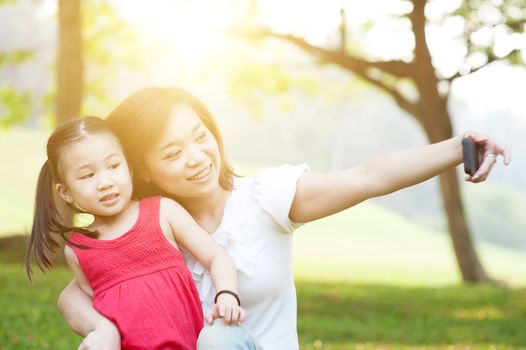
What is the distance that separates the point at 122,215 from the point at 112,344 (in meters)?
0.47

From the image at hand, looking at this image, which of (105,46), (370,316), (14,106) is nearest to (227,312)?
(370,316)

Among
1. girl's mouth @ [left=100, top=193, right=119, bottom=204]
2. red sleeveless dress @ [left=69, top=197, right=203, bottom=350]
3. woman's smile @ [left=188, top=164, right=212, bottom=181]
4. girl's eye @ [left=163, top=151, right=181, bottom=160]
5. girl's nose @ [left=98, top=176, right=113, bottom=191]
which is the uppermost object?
girl's eye @ [left=163, top=151, right=181, bottom=160]

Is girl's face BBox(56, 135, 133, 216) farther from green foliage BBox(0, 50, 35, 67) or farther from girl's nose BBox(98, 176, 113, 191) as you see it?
green foliage BBox(0, 50, 35, 67)

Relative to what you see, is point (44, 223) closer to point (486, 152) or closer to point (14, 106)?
point (486, 152)

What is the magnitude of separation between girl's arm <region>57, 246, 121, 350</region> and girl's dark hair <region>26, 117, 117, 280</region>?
0.09m

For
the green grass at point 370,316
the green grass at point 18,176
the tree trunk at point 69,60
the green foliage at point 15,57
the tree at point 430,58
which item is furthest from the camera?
the green grass at point 18,176

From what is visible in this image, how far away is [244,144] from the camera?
72125 millimetres

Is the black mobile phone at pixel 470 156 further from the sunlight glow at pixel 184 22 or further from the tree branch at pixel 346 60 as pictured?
the sunlight glow at pixel 184 22

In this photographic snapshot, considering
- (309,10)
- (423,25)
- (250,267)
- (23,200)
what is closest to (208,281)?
(250,267)

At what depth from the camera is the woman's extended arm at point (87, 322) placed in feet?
8.63

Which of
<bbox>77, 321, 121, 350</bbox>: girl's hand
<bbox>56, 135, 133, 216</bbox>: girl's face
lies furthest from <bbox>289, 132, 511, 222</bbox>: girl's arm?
<bbox>77, 321, 121, 350</bbox>: girl's hand

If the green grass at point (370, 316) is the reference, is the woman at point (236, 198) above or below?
above

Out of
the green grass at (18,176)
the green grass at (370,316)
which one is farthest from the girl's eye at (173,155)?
the green grass at (18,176)

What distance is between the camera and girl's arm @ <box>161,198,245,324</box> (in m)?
2.64
